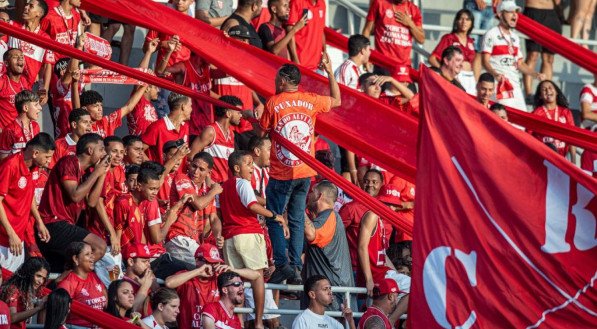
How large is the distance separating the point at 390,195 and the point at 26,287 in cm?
415

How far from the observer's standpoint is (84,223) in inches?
473

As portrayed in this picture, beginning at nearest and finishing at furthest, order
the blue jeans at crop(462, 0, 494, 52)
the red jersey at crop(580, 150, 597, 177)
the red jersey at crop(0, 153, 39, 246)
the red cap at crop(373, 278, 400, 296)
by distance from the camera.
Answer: the red jersey at crop(0, 153, 39, 246), the red cap at crop(373, 278, 400, 296), the red jersey at crop(580, 150, 597, 177), the blue jeans at crop(462, 0, 494, 52)

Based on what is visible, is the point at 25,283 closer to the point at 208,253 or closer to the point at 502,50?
the point at 208,253

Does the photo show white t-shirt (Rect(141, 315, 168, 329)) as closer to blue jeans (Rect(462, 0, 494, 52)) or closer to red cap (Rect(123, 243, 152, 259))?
red cap (Rect(123, 243, 152, 259))

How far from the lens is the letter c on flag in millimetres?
8250

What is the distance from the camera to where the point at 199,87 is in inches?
564

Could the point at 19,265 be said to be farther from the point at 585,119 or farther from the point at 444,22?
the point at 444,22

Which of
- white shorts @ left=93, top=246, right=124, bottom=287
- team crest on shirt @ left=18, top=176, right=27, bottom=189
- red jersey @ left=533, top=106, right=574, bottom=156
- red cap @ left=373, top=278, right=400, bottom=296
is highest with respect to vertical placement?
team crest on shirt @ left=18, top=176, right=27, bottom=189

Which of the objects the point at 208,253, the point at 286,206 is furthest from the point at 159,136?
the point at 208,253

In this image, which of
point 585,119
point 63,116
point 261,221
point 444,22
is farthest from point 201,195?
point 444,22

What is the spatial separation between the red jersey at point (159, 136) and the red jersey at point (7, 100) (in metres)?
1.11

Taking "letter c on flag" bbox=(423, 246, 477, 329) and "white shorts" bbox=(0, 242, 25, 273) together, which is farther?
"white shorts" bbox=(0, 242, 25, 273)

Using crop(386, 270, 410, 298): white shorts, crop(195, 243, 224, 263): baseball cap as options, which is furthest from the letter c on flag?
crop(386, 270, 410, 298): white shorts

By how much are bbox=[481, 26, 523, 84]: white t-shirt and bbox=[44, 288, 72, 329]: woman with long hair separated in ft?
25.5
